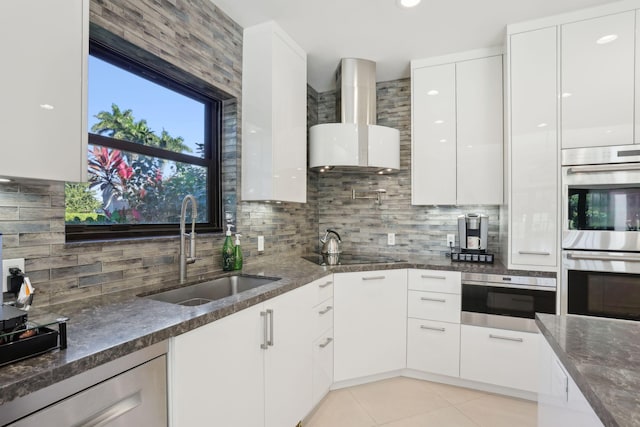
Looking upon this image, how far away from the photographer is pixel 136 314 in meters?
1.15

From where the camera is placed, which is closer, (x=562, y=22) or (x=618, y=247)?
(x=618, y=247)

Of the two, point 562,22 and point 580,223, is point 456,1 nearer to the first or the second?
point 562,22

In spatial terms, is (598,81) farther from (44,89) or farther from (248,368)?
(44,89)

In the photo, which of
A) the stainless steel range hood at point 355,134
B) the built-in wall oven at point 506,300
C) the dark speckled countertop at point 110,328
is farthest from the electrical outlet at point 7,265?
the built-in wall oven at point 506,300

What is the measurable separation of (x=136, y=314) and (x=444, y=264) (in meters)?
2.04

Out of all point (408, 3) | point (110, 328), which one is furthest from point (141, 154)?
point (408, 3)

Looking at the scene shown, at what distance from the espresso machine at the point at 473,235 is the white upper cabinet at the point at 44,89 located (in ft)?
8.14

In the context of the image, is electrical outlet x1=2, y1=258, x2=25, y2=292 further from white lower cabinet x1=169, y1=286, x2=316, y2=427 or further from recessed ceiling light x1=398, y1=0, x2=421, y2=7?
recessed ceiling light x1=398, y1=0, x2=421, y2=7

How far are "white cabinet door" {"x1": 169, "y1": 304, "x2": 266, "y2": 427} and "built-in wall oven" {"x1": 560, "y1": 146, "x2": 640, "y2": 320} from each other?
1995 mm

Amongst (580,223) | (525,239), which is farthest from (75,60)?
(580,223)

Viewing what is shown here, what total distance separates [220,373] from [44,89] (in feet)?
3.64

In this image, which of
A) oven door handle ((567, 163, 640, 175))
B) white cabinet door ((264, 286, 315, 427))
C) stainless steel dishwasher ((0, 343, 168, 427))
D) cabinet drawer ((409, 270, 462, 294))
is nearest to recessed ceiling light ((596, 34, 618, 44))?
oven door handle ((567, 163, 640, 175))

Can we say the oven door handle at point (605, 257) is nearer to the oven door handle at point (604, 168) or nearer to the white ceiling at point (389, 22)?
the oven door handle at point (604, 168)

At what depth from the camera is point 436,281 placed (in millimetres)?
2416
